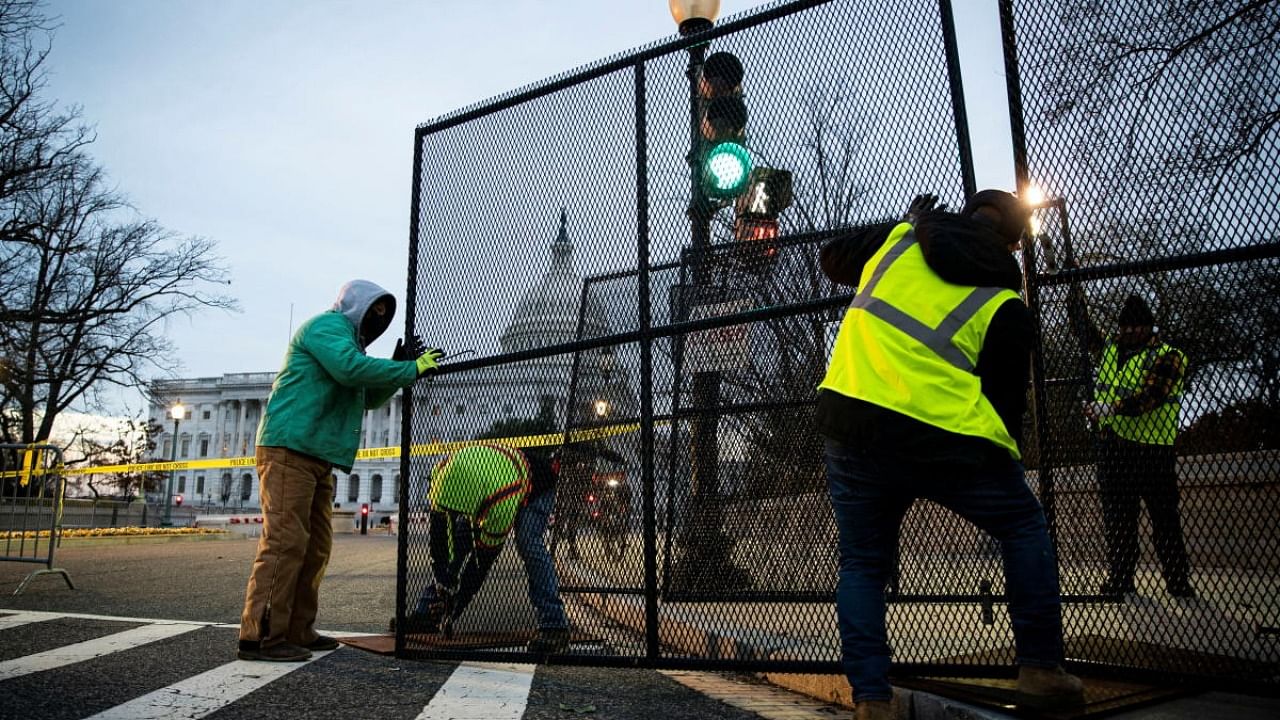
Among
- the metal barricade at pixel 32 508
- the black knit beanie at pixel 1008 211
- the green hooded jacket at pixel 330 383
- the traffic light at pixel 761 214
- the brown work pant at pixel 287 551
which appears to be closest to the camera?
the black knit beanie at pixel 1008 211

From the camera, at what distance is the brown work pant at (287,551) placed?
4.05 m

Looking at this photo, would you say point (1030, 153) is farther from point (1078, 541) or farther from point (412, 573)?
point (412, 573)

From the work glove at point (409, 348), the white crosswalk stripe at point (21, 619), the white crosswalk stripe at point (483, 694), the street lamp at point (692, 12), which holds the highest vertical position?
the street lamp at point (692, 12)

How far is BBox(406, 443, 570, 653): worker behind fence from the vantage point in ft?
14.2

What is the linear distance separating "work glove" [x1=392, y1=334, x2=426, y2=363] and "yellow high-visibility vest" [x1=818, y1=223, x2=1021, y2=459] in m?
2.66

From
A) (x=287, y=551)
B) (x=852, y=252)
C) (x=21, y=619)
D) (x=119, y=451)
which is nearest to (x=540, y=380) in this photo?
(x=287, y=551)

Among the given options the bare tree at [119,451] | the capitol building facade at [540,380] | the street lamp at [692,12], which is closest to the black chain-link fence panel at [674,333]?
the capitol building facade at [540,380]

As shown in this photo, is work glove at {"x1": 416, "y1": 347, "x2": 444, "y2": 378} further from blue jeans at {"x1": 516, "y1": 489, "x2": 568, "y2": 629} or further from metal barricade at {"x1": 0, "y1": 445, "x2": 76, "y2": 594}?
metal barricade at {"x1": 0, "y1": 445, "x2": 76, "y2": 594}

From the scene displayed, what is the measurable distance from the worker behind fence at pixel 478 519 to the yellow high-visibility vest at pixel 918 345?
214 cm

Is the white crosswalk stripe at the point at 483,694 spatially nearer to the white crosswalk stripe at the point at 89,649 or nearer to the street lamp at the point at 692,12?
the white crosswalk stripe at the point at 89,649

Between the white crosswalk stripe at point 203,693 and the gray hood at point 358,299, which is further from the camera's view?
the gray hood at point 358,299

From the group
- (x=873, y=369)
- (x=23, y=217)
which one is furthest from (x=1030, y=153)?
(x=23, y=217)

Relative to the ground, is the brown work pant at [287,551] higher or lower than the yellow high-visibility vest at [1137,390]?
lower

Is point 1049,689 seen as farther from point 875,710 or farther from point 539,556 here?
point 539,556
